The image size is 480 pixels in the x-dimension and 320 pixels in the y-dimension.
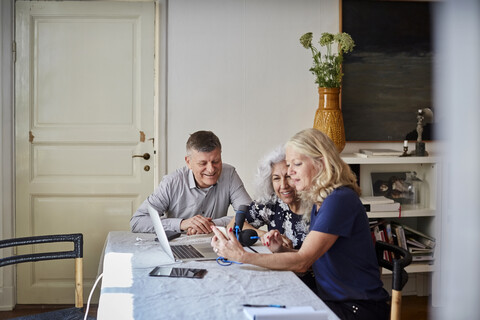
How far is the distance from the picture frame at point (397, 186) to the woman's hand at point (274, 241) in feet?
6.09

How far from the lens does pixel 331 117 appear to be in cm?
356

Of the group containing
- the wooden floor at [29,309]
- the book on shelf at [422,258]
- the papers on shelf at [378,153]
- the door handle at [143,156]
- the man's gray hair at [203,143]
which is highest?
the man's gray hair at [203,143]

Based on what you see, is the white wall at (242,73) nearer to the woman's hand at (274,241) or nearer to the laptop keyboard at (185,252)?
the laptop keyboard at (185,252)

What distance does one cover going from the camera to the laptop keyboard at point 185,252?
2.06 m

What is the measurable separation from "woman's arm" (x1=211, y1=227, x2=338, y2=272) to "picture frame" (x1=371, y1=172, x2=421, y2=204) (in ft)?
6.87

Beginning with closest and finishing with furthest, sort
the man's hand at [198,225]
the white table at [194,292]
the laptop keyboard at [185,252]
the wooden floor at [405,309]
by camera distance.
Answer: the white table at [194,292], the laptop keyboard at [185,252], the man's hand at [198,225], the wooden floor at [405,309]

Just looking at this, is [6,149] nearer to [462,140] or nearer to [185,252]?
[185,252]

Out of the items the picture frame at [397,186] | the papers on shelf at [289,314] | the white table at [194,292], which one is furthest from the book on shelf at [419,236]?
the papers on shelf at [289,314]

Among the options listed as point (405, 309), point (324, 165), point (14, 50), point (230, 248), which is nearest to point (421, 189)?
point (405, 309)

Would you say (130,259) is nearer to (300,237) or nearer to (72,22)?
(300,237)

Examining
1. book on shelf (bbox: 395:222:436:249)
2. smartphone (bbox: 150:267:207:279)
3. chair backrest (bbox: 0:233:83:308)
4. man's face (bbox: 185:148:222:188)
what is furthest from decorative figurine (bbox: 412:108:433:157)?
chair backrest (bbox: 0:233:83:308)

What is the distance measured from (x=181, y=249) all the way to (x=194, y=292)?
601 millimetres

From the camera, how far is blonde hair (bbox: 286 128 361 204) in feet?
6.37

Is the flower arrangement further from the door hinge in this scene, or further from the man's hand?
the door hinge
